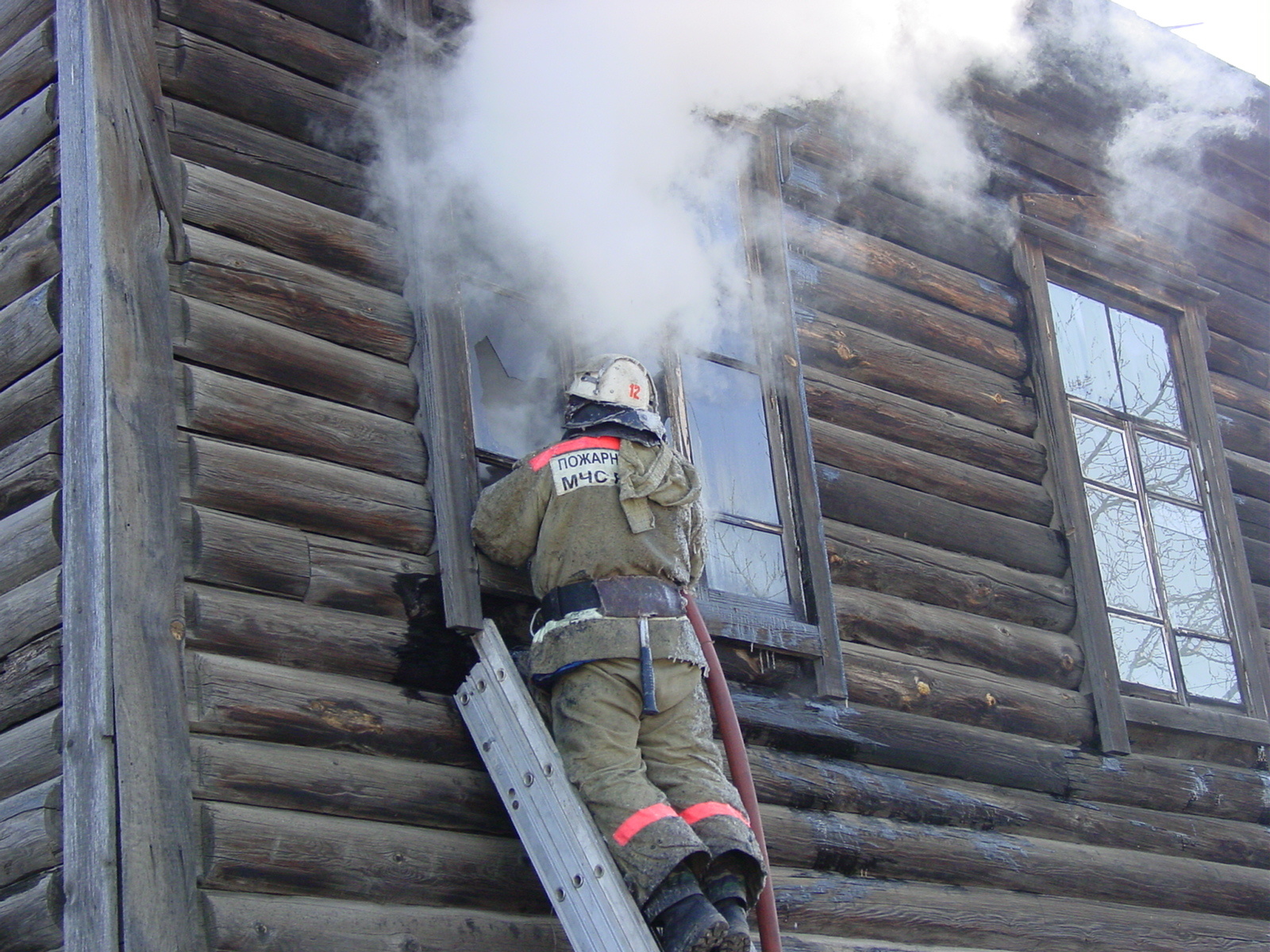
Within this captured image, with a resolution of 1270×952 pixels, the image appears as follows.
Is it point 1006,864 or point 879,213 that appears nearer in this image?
point 1006,864

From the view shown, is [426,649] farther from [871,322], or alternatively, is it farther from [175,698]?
[871,322]

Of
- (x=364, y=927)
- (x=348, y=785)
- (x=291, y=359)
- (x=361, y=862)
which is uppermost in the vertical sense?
(x=291, y=359)

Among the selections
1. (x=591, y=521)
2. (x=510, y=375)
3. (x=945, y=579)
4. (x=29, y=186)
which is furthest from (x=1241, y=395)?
(x=29, y=186)

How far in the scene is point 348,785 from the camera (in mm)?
4281

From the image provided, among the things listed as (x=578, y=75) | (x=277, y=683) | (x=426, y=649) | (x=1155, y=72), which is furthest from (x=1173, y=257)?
(x=277, y=683)

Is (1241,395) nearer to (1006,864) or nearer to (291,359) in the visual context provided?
(1006,864)

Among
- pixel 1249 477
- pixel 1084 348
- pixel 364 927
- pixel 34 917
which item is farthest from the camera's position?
pixel 1249 477

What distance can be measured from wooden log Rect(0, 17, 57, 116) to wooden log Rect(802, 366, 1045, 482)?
3000 mm

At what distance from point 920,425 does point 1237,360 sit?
2764mm

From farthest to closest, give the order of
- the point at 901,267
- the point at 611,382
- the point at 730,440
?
1. the point at 901,267
2. the point at 730,440
3. the point at 611,382

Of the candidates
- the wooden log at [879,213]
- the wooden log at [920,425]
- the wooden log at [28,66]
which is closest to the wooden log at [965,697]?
the wooden log at [920,425]

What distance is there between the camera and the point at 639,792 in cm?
414

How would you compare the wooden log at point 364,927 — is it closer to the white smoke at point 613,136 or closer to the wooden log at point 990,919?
the wooden log at point 990,919

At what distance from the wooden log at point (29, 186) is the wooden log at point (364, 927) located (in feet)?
7.44
